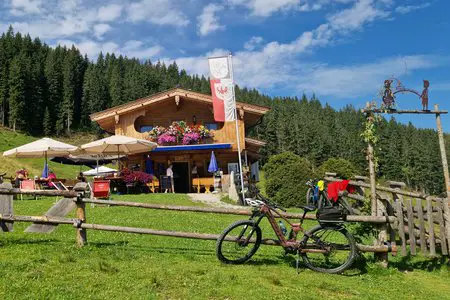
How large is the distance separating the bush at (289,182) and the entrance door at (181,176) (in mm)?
7941

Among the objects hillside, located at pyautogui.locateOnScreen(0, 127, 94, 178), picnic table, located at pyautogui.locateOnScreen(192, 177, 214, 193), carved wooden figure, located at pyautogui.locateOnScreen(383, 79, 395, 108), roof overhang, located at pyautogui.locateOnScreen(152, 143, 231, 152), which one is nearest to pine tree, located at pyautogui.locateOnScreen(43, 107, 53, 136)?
hillside, located at pyautogui.locateOnScreen(0, 127, 94, 178)

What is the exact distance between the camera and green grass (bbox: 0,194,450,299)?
4.90 m

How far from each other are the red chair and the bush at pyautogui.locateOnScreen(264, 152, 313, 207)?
31.8 ft

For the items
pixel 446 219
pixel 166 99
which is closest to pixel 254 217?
pixel 446 219

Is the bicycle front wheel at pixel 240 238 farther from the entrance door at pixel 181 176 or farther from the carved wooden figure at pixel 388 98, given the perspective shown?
the entrance door at pixel 181 176

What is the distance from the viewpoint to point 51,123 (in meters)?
80.4

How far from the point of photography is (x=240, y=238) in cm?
639

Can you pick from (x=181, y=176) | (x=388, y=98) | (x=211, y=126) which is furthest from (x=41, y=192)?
(x=181, y=176)

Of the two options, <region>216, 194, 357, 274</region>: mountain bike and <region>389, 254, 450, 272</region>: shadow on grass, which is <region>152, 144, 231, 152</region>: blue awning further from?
<region>216, 194, 357, 274</region>: mountain bike

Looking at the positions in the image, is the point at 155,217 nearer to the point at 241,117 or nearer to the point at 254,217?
the point at 254,217

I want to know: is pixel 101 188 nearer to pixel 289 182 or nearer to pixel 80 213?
pixel 80 213

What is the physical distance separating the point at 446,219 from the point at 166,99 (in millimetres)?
20736

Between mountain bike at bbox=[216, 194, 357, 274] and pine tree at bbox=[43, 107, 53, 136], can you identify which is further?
pine tree at bbox=[43, 107, 53, 136]

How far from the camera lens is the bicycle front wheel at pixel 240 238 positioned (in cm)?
630
